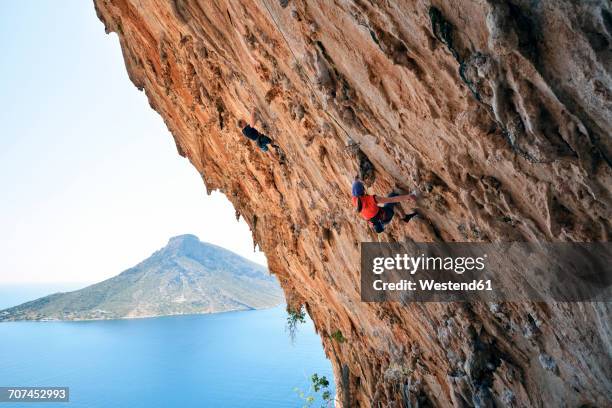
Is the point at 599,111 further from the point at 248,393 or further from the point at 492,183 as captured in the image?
the point at 248,393

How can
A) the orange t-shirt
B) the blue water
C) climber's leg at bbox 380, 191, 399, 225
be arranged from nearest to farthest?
the orange t-shirt, climber's leg at bbox 380, 191, 399, 225, the blue water

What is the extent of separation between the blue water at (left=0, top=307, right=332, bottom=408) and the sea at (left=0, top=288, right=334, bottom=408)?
0.57 ft

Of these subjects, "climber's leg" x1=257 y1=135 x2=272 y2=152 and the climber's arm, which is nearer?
the climber's arm

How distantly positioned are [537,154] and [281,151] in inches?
258

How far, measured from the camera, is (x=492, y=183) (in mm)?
4914

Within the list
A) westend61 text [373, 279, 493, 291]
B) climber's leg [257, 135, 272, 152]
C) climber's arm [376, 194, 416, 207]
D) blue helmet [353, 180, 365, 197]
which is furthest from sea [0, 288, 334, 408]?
blue helmet [353, 180, 365, 197]

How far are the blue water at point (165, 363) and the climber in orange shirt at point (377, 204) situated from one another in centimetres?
5628

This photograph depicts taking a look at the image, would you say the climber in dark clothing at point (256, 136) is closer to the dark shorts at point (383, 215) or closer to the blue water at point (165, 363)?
the dark shorts at point (383, 215)

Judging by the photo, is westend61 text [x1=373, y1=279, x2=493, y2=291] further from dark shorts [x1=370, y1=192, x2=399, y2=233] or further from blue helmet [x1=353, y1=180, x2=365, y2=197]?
blue helmet [x1=353, y1=180, x2=365, y2=197]

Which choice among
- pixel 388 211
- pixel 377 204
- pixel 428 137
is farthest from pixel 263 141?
pixel 428 137

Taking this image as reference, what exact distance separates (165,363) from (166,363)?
0.22m

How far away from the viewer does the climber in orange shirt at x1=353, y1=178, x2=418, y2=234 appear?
6.11m

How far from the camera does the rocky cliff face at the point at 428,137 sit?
11.9 feet

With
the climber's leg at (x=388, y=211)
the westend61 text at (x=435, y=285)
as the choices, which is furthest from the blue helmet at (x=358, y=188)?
the westend61 text at (x=435, y=285)
